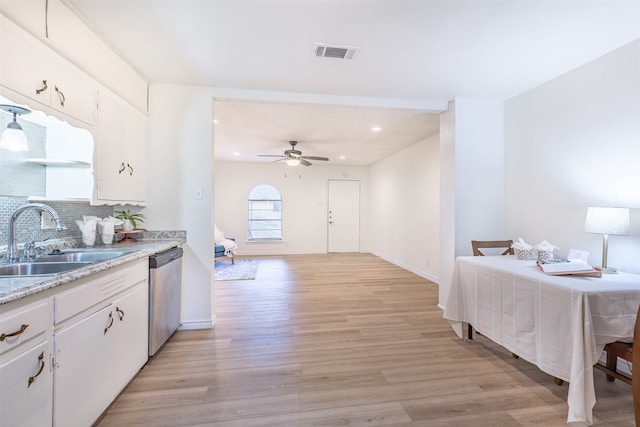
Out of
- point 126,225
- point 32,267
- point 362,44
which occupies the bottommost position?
point 32,267

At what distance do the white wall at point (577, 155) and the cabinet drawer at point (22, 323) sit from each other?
143 inches

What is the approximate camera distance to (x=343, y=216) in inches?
294

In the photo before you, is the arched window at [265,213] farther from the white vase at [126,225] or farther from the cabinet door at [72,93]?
the cabinet door at [72,93]

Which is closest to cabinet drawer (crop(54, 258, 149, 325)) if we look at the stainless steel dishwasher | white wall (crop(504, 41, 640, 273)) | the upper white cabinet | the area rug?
the stainless steel dishwasher

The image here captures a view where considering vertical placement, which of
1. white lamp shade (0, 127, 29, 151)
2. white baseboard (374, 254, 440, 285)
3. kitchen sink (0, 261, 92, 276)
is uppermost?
white lamp shade (0, 127, 29, 151)

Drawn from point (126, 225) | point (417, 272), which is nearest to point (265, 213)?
point (417, 272)

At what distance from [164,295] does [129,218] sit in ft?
2.88

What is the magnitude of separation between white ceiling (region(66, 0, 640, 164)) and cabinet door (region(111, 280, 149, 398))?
6.20ft

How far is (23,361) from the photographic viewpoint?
39.2 inches

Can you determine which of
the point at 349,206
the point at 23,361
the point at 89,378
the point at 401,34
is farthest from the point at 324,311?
the point at 349,206

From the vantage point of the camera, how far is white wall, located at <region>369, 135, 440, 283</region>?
4414 mm

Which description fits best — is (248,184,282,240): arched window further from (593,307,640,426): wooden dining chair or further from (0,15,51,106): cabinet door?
(593,307,640,426): wooden dining chair

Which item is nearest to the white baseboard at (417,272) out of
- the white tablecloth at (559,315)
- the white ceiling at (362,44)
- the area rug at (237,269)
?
the white tablecloth at (559,315)

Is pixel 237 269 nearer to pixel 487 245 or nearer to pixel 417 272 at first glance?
pixel 417 272
